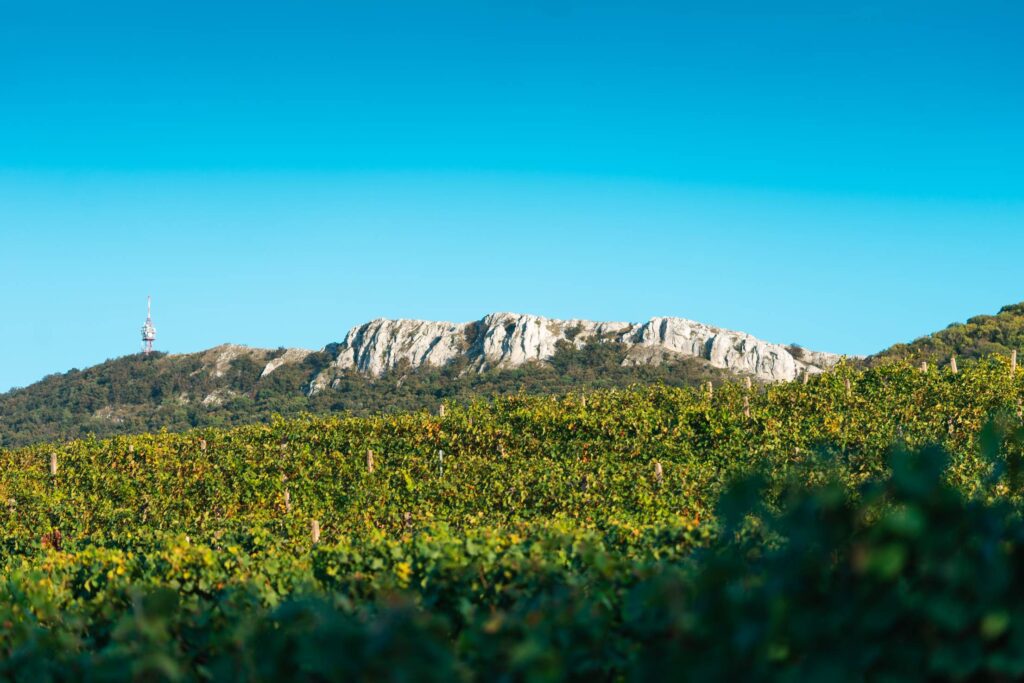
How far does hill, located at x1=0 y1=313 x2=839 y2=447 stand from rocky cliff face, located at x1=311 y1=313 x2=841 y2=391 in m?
0.11

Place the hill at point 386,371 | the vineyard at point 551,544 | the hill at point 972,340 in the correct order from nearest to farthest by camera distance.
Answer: the vineyard at point 551,544 < the hill at point 972,340 < the hill at point 386,371

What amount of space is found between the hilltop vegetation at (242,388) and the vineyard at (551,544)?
40914mm

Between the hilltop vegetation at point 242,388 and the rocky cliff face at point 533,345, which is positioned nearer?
the hilltop vegetation at point 242,388

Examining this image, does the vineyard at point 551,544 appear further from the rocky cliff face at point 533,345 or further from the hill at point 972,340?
the rocky cliff face at point 533,345

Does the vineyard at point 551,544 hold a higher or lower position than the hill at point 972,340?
lower

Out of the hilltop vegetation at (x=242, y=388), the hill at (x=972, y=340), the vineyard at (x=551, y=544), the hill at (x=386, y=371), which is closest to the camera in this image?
the vineyard at (x=551, y=544)

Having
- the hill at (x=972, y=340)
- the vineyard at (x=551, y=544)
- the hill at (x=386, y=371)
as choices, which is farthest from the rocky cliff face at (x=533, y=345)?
the vineyard at (x=551, y=544)

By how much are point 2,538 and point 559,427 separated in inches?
470

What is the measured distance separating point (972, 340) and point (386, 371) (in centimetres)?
5112

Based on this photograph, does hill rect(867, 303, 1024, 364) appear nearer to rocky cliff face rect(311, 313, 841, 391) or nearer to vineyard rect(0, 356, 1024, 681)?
vineyard rect(0, 356, 1024, 681)

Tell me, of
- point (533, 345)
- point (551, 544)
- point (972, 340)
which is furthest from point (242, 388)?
point (551, 544)

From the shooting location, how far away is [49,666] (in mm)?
4766

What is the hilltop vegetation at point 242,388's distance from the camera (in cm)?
6981

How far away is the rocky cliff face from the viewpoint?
2995 inches
